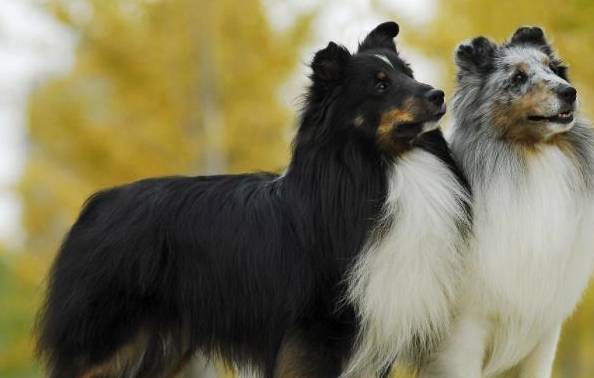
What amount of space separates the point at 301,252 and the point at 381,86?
1.00 m

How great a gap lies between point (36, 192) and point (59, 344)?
762 cm

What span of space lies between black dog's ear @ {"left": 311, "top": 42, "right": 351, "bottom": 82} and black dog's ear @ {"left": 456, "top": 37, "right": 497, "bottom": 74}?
33.3 inches

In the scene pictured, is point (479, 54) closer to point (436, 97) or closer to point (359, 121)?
point (436, 97)

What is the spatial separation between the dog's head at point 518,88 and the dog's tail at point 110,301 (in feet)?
6.67

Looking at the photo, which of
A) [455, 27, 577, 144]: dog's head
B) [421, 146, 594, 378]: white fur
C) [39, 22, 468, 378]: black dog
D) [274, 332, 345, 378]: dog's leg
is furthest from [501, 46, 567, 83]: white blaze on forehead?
[274, 332, 345, 378]: dog's leg

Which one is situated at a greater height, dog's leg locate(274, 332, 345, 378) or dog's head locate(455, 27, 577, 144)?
dog's head locate(455, 27, 577, 144)

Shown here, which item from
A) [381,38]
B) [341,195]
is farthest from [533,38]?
[341,195]

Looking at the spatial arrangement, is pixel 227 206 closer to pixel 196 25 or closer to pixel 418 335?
pixel 418 335

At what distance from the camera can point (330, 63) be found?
5898mm

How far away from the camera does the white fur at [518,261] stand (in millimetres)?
5969

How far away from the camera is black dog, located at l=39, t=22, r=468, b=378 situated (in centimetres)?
581

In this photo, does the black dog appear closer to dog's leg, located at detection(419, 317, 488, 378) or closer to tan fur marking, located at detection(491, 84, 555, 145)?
dog's leg, located at detection(419, 317, 488, 378)

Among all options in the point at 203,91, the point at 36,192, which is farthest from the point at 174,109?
the point at 36,192

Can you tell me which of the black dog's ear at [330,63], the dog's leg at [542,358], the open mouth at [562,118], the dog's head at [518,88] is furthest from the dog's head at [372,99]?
the dog's leg at [542,358]
